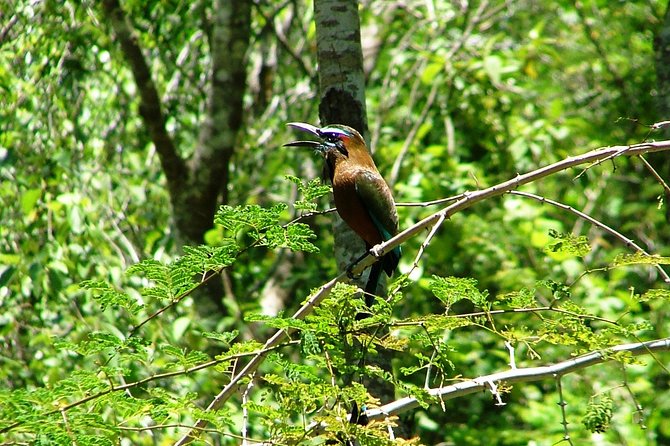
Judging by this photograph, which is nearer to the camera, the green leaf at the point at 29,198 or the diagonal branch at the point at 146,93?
the green leaf at the point at 29,198

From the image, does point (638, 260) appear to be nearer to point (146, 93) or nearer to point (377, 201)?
point (377, 201)

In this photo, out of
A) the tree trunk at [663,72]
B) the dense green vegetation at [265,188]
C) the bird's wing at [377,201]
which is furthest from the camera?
the dense green vegetation at [265,188]

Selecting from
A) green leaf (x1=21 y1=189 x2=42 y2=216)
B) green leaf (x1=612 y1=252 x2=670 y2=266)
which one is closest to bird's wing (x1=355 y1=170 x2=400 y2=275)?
green leaf (x1=612 y1=252 x2=670 y2=266)

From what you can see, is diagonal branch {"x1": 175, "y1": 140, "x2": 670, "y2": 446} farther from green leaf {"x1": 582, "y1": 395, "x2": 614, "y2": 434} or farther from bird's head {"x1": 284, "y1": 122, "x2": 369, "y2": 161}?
bird's head {"x1": 284, "y1": 122, "x2": 369, "y2": 161}

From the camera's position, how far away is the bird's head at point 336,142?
3308 mm

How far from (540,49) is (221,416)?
206 inches

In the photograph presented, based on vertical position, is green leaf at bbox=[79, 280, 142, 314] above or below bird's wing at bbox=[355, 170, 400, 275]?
above

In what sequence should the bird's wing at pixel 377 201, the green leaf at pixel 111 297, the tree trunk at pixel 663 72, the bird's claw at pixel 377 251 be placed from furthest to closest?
the tree trunk at pixel 663 72 < the bird's wing at pixel 377 201 < the bird's claw at pixel 377 251 < the green leaf at pixel 111 297

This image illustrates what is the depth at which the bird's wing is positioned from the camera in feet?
11.5

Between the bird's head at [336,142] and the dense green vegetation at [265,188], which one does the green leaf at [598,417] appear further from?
the bird's head at [336,142]

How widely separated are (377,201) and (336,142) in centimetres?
29

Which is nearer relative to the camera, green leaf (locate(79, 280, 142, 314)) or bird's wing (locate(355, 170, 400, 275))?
green leaf (locate(79, 280, 142, 314))

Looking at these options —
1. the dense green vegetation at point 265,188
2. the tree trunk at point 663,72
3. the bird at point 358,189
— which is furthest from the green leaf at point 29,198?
the tree trunk at point 663,72

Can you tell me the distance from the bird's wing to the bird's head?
127mm
